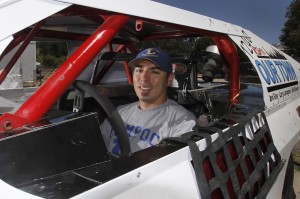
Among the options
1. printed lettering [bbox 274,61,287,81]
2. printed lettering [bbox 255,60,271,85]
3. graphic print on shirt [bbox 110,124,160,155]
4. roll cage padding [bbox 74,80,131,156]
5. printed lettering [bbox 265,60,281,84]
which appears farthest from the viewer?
printed lettering [bbox 274,61,287,81]

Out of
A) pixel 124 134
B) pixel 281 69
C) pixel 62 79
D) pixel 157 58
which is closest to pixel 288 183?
pixel 281 69

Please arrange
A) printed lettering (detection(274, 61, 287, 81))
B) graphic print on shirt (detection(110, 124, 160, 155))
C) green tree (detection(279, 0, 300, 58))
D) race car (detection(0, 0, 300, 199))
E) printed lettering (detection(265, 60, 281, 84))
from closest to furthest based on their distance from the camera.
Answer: race car (detection(0, 0, 300, 199)) < graphic print on shirt (detection(110, 124, 160, 155)) < printed lettering (detection(265, 60, 281, 84)) < printed lettering (detection(274, 61, 287, 81)) < green tree (detection(279, 0, 300, 58))

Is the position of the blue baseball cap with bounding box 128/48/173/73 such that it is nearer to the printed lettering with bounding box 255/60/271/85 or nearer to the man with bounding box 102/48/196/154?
the man with bounding box 102/48/196/154

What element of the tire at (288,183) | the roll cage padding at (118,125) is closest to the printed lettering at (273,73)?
the tire at (288,183)

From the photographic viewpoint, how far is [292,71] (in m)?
3.15

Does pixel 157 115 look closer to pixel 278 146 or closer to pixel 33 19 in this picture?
pixel 278 146

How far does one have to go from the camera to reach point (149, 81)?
7.44 feet

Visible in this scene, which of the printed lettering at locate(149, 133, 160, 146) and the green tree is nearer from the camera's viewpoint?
the printed lettering at locate(149, 133, 160, 146)

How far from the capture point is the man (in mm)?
2084

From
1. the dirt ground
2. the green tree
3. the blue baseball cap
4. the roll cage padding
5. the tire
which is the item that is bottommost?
the dirt ground

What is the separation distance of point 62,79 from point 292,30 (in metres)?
42.1

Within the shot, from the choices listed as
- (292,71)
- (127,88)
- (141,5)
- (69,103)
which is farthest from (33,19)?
(292,71)

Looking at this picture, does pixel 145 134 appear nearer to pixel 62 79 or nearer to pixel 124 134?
pixel 124 134

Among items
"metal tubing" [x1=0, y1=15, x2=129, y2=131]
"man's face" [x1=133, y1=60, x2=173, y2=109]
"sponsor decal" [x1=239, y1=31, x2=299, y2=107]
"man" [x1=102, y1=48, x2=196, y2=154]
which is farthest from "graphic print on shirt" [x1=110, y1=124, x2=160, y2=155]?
Result: "sponsor decal" [x1=239, y1=31, x2=299, y2=107]
